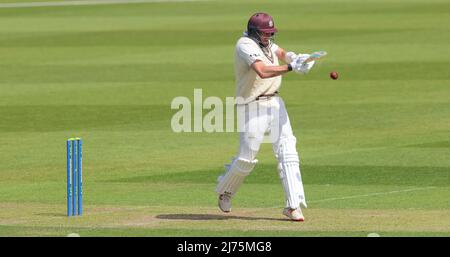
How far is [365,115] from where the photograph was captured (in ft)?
78.0

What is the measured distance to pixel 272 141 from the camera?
13922mm

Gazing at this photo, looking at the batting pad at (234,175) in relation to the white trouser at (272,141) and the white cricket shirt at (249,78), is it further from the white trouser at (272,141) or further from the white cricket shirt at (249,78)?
the white cricket shirt at (249,78)

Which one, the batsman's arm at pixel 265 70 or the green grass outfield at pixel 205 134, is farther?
the green grass outfield at pixel 205 134

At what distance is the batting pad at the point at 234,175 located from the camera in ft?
46.0

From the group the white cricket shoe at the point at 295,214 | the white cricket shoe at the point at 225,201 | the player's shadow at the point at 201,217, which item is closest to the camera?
the white cricket shoe at the point at 295,214

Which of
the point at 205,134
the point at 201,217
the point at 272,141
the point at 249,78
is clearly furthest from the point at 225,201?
the point at 205,134

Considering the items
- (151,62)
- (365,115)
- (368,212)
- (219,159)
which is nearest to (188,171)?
(219,159)

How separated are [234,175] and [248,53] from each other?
1241mm

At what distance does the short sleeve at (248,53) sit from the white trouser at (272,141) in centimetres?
45

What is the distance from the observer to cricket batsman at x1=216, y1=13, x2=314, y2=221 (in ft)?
45.3

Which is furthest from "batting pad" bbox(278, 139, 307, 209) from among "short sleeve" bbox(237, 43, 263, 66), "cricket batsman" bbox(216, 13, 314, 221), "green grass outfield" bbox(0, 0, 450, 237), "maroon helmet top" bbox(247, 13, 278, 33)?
"maroon helmet top" bbox(247, 13, 278, 33)

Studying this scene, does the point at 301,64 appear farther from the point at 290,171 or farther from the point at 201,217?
the point at 201,217

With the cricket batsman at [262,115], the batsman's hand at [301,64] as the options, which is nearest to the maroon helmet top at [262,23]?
the cricket batsman at [262,115]

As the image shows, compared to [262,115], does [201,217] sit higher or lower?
lower
